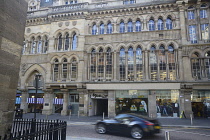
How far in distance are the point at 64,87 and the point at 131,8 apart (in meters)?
15.1

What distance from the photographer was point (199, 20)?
69.8ft

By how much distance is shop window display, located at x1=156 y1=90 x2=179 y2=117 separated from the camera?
20297mm

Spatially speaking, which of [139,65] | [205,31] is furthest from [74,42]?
[205,31]

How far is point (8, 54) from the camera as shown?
19.7 feet

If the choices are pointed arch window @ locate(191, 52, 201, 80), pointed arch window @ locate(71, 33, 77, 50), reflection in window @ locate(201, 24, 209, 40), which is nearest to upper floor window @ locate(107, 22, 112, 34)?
pointed arch window @ locate(71, 33, 77, 50)

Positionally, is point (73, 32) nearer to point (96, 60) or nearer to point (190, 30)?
point (96, 60)

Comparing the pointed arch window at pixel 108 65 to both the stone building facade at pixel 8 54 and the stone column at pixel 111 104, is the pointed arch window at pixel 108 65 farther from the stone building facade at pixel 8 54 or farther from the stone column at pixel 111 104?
the stone building facade at pixel 8 54

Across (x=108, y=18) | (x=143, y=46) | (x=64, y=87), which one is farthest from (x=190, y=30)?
(x=64, y=87)

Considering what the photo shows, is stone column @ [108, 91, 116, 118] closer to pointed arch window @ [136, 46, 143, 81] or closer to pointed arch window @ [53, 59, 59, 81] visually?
pointed arch window @ [136, 46, 143, 81]

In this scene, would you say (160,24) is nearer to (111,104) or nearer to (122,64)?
(122,64)

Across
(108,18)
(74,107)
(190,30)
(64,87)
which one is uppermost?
(108,18)

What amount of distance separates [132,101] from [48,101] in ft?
41.3

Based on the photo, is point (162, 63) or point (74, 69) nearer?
point (162, 63)

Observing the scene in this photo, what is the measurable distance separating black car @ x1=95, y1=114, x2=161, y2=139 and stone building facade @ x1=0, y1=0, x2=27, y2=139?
5962mm
